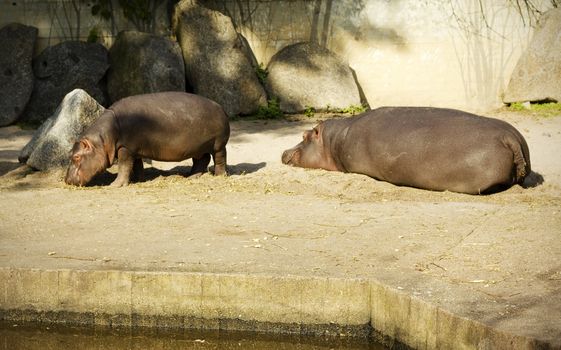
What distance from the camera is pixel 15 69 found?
A: 14.8 m

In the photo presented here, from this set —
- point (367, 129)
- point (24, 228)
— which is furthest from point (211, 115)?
point (24, 228)

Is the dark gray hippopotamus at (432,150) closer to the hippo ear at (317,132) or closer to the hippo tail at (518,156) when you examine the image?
the hippo tail at (518,156)

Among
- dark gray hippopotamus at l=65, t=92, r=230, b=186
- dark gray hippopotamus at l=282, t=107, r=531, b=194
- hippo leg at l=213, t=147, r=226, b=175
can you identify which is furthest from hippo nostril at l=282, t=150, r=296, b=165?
dark gray hippopotamus at l=65, t=92, r=230, b=186

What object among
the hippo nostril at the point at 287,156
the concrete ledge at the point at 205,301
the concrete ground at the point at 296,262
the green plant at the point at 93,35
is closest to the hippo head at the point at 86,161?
the concrete ground at the point at 296,262

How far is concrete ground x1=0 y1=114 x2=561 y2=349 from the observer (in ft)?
19.3

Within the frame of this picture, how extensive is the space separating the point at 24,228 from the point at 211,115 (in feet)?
8.86

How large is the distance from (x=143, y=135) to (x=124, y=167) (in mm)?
358

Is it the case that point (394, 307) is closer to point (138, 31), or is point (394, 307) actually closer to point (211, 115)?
point (211, 115)

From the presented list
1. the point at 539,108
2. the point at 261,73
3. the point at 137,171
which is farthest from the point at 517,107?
the point at 137,171

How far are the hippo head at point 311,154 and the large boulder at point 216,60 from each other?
347cm

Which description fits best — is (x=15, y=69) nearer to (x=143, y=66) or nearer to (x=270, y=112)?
(x=143, y=66)

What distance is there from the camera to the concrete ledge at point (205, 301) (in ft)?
20.3

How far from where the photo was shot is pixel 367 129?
34.2 ft

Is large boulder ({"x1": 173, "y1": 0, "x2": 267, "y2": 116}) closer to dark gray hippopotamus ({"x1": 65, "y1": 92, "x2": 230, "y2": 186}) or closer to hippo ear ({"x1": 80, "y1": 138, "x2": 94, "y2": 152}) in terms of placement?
dark gray hippopotamus ({"x1": 65, "y1": 92, "x2": 230, "y2": 186})
